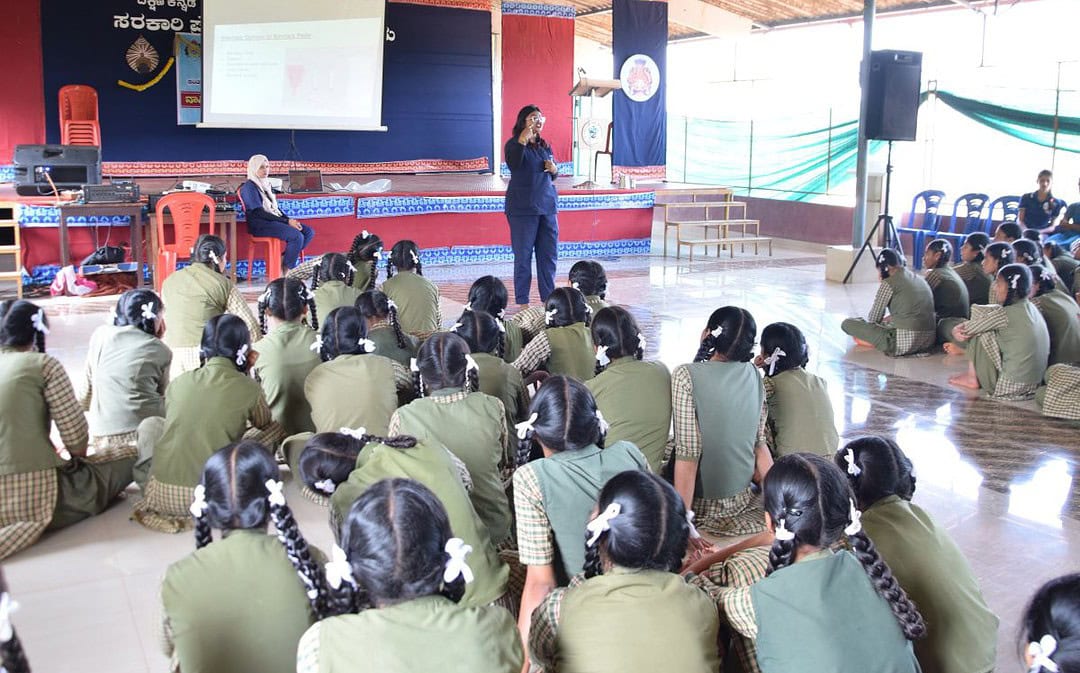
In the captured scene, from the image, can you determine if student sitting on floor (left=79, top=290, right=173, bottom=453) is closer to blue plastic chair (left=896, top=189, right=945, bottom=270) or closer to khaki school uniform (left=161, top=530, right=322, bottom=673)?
khaki school uniform (left=161, top=530, right=322, bottom=673)

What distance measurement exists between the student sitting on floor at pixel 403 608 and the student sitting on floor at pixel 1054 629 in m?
0.77

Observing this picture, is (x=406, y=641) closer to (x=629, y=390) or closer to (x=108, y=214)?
(x=629, y=390)

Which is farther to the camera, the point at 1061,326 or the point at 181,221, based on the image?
the point at 181,221

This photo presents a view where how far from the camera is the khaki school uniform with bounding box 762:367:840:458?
10.9ft

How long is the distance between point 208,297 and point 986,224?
720cm

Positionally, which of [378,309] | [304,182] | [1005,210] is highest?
[304,182]

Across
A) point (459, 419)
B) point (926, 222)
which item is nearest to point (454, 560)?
point (459, 419)

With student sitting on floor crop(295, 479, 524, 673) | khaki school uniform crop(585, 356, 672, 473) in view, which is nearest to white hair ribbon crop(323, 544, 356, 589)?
student sitting on floor crop(295, 479, 524, 673)

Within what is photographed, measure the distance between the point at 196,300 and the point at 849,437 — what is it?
9.95ft

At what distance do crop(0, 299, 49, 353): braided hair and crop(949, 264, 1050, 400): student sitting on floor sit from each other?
426 cm

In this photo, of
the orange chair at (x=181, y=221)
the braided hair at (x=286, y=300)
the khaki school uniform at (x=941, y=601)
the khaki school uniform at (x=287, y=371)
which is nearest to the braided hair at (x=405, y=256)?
the braided hair at (x=286, y=300)

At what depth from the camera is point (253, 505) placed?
1.97m

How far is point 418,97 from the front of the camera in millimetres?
12492

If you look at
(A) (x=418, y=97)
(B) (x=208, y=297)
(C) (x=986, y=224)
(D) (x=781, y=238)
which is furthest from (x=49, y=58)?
(C) (x=986, y=224)
